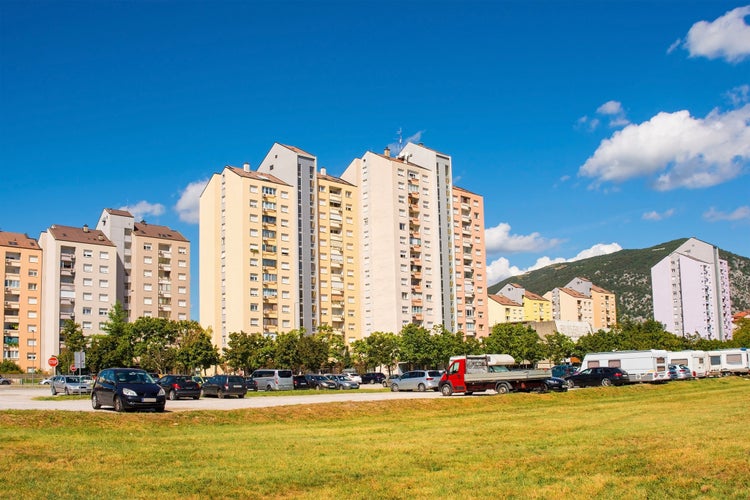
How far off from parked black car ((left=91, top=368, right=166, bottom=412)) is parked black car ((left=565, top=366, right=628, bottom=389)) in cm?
3535

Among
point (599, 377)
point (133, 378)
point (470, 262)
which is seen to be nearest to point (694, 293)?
point (470, 262)

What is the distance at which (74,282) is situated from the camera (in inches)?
4877

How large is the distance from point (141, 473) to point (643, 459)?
410 inches

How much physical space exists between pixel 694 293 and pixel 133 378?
184 metres

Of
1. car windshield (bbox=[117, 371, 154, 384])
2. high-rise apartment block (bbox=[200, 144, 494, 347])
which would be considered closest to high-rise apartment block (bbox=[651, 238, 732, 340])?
high-rise apartment block (bbox=[200, 144, 494, 347])

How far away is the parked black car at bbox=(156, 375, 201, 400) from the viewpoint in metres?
46.2

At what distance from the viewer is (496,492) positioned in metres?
12.6

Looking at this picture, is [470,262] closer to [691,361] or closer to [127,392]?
[691,361]

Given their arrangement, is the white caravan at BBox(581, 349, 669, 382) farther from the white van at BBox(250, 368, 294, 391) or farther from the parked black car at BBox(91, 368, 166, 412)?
the parked black car at BBox(91, 368, 166, 412)

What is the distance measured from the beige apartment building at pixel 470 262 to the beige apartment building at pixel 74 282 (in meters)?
59.3

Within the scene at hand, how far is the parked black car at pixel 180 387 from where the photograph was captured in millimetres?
46219

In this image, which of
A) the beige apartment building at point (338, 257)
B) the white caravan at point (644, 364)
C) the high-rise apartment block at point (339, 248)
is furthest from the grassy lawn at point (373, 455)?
the beige apartment building at point (338, 257)

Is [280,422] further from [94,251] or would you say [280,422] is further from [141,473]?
[94,251]

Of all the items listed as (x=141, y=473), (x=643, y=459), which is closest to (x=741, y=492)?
(x=643, y=459)
